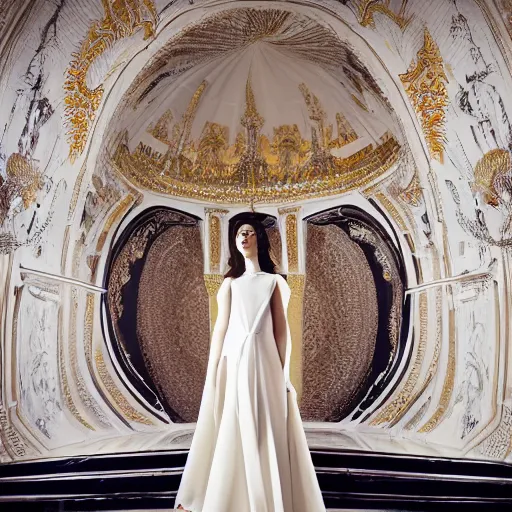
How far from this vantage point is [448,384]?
22.5 ft

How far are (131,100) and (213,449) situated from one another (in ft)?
12.9

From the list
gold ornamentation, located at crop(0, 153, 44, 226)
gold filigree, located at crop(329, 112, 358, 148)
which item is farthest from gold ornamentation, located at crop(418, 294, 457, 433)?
gold ornamentation, located at crop(0, 153, 44, 226)

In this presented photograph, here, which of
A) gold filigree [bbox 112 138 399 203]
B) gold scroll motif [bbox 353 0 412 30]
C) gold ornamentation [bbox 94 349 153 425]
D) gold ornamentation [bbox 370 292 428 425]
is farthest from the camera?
gold filigree [bbox 112 138 399 203]

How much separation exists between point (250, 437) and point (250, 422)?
4.2 inches

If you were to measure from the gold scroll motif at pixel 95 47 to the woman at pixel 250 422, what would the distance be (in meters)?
2.59

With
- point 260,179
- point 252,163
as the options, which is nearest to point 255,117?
point 252,163

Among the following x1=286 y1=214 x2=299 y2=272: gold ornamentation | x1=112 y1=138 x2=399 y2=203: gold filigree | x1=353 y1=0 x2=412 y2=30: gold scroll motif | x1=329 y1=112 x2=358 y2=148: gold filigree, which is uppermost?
x1=353 y1=0 x2=412 y2=30: gold scroll motif

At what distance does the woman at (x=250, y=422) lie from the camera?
464 centimetres

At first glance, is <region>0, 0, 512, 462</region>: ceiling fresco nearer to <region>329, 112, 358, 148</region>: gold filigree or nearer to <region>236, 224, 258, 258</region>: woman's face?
<region>329, 112, 358, 148</region>: gold filigree

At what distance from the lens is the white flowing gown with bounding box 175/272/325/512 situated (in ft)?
15.2

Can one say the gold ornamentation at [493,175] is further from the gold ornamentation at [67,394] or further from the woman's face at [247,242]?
the gold ornamentation at [67,394]

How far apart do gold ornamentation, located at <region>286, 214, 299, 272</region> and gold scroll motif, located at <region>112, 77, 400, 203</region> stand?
29cm

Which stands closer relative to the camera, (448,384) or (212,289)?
(448,384)

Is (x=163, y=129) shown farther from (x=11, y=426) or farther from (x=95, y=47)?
(x=11, y=426)
